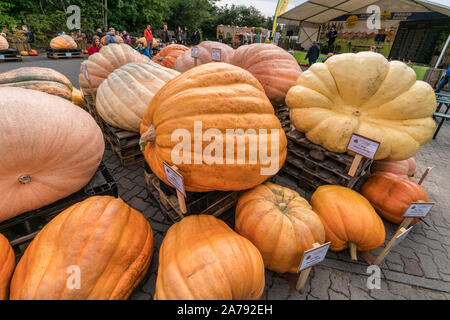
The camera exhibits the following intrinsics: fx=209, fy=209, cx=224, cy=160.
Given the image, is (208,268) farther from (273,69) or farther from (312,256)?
(273,69)

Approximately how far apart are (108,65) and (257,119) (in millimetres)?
3962

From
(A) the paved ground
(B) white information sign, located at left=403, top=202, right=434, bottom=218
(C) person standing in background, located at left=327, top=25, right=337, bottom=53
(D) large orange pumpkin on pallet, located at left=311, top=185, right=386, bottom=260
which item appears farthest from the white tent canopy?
(D) large orange pumpkin on pallet, located at left=311, top=185, right=386, bottom=260

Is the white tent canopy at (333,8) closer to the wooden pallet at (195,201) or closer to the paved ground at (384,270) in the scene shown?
the paved ground at (384,270)

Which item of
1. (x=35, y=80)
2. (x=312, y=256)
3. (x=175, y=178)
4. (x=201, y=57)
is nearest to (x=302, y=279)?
(x=312, y=256)

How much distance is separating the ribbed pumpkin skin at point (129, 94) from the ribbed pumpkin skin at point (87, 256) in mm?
1474

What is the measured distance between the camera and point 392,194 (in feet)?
8.44

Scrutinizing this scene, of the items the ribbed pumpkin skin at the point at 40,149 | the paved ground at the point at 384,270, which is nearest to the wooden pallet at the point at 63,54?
the paved ground at the point at 384,270

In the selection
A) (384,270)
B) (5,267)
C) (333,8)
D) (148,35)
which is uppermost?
(333,8)

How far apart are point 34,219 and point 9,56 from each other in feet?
44.1

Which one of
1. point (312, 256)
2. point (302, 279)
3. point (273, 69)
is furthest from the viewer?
point (273, 69)

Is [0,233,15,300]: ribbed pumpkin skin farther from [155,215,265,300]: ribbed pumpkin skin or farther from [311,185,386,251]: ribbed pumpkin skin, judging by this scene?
[311,185,386,251]: ribbed pumpkin skin

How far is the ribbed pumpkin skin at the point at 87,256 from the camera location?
4.43 ft
